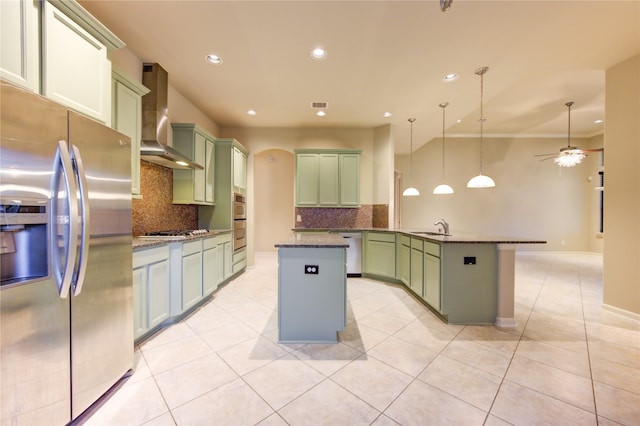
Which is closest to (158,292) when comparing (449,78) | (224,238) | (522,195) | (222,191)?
(224,238)

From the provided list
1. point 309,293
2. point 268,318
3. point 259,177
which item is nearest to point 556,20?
point 309,293

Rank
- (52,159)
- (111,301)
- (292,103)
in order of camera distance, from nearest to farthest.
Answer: (52,159) → (111,301) → (292,103)

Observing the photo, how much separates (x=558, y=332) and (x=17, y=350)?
4.16 metres

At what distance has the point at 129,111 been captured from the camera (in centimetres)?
232

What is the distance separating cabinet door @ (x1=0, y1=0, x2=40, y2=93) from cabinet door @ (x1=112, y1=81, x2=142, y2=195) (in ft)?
2.54

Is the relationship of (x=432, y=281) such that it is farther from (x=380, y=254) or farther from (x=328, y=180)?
(x=328, y=180)

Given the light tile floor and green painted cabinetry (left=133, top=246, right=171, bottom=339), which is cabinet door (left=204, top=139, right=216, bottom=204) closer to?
green painted cabinetry (left=133, top=246, right=171, bottom=339)

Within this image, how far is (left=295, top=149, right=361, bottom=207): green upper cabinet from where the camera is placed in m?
4.91

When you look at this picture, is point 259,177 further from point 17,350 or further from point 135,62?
point 17,350

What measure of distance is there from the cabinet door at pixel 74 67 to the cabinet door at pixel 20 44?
0.05 meters

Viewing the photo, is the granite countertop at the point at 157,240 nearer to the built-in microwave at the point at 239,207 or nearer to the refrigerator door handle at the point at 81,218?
the refrigerator door handle at the point at 81,218

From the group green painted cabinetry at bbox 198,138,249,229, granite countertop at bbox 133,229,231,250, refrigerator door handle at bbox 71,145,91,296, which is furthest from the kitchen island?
green painted cabinetry at bbox 198,138,249,229

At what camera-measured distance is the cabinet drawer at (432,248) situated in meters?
2.80

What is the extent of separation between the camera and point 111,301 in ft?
5.23
